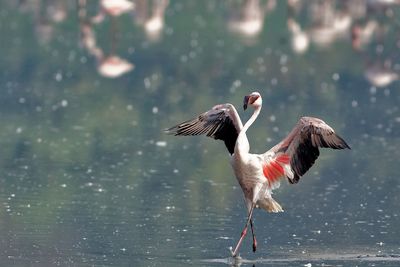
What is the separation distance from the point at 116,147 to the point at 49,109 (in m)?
2.50

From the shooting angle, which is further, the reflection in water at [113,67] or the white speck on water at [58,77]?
the reflection in water at [113,67]

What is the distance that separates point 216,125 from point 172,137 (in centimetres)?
487

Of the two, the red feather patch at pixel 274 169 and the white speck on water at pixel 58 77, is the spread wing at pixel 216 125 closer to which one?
the red feather patch at pixel 274 169

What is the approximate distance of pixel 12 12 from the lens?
2725cm

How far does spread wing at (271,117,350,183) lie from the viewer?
9.39 m

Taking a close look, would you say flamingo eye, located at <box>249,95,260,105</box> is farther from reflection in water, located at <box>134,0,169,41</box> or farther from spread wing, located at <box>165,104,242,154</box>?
reflection in water, located at <box>134,0,169,41</box>

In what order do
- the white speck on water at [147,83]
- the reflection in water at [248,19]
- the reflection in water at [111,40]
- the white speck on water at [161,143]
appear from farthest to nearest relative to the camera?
the reflection in water at [248,19] < the reflection in water at [111,40] < the white speck on water at [147,83] < the white speck on water at [161,143]

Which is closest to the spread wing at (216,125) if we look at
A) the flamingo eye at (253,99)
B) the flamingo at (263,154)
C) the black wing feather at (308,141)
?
the flamingo at (263,154)

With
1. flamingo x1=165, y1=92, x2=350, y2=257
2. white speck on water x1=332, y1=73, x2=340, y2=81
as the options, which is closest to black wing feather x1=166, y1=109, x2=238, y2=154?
flamingo x1=165, y1=92, x2=350, y2=257

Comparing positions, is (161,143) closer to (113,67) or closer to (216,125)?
(216,125)

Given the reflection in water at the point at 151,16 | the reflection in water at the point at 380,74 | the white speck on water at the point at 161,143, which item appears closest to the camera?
the white speck on water at the point at 161,143

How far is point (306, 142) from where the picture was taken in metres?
9.53

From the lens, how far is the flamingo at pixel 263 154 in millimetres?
9359

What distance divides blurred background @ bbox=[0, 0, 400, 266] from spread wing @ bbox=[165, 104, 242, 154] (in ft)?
2.53
